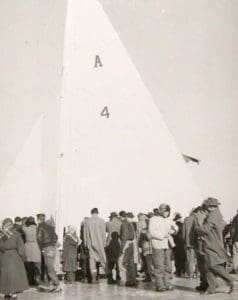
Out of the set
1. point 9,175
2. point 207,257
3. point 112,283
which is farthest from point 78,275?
point 9,175

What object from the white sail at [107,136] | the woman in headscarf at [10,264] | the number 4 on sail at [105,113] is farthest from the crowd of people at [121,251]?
the number 4 on sail at [105,113]

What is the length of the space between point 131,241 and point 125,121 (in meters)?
5.40

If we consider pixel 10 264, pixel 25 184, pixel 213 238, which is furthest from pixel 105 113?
pixel 10 264

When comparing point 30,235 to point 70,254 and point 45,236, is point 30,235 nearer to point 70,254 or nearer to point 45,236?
point 45,236

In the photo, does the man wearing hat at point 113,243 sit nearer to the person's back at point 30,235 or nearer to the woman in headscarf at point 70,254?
the woman in headscarf at point 70,254

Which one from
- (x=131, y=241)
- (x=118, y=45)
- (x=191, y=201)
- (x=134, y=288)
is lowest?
(x=134, y=288)

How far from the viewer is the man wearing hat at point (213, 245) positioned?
37.6ft

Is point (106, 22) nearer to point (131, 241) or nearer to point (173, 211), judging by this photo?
point (173, 211)

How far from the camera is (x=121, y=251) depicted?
13.3 metres

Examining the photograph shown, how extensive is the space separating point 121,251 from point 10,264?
115 inches

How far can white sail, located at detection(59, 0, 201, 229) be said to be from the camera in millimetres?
17172

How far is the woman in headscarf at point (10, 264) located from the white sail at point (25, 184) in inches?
308

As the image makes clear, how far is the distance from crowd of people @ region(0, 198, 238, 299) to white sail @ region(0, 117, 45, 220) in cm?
386

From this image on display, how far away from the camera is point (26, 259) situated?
13109mm
